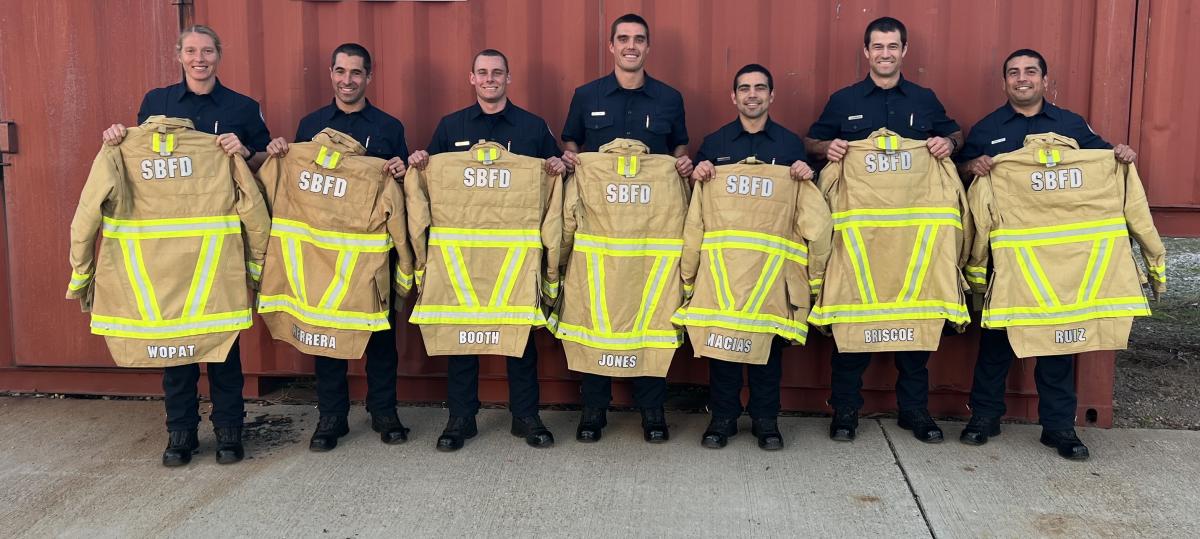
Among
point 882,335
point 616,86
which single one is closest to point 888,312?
point 882,335

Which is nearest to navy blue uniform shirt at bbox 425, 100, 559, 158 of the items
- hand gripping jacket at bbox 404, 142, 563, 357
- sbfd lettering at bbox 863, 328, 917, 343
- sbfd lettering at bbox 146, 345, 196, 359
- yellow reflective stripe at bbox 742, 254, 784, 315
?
hand gripping jacket at bbox 404, 142, 563, 357

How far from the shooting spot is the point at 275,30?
17.5 ft

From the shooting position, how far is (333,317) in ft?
14.8

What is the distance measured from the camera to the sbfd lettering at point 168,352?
431cm

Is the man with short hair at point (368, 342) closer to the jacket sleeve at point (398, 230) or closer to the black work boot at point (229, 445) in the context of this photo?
the jacket sleeve at point (398, 230)

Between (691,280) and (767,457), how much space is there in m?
0.95

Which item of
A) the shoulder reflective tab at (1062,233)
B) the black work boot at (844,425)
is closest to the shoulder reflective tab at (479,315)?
the black work boot at (844,425)

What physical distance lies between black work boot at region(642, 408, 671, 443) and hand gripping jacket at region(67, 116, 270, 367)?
212 centimetres

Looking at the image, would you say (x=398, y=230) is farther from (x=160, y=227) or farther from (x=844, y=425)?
(x=844, y=425)

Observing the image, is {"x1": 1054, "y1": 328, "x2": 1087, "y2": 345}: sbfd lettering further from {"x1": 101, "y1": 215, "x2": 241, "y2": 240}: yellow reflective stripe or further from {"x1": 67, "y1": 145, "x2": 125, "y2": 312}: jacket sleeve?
{"x1": 67, "y1": 145, "x2": 125, "y2": 312}: jacket sleeve

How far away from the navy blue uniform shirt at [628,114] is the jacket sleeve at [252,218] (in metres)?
1.64

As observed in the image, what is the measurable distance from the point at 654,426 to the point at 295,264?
200 centimetres

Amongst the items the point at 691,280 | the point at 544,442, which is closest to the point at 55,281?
the point at 544,442

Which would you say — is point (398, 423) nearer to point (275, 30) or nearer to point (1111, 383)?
point (275, 30)
